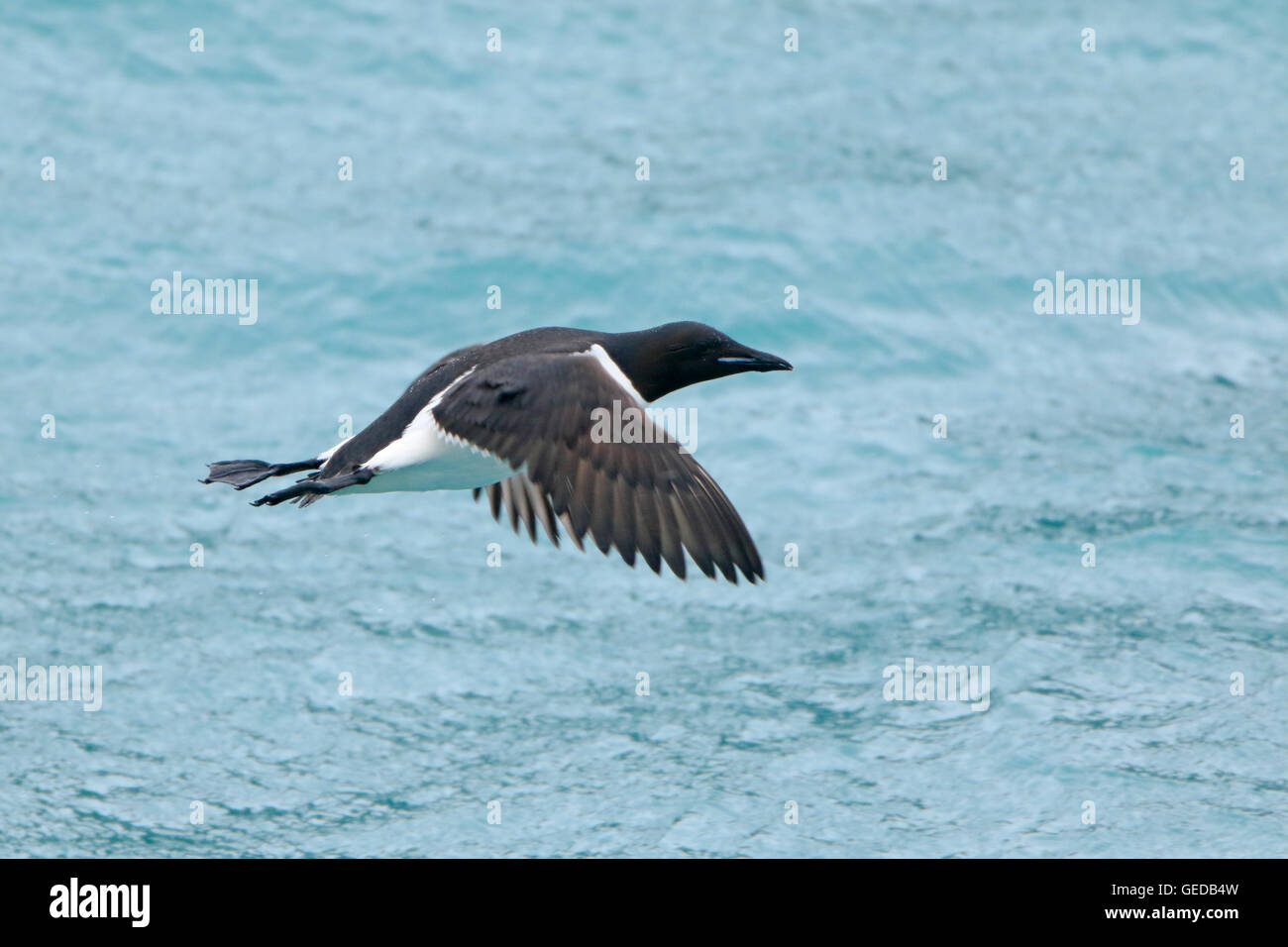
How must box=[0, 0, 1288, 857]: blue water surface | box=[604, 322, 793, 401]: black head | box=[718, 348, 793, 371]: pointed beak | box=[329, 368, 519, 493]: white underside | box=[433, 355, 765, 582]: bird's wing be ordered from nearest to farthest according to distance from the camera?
box=[433, 355, 765, 582]: bird's wing → box=[329, 368, 519, 493]: white underside → box=[718, 348, 793, 371]: pointed beak → box=[604, 322, 793, 401]: black head → box=[0, 0, 1288, 857]: blue water surface

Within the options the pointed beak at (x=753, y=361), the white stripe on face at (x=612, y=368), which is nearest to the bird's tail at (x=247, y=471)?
the white stripe on face at (x=612, y=368)

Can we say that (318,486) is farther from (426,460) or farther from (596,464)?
(596,464)

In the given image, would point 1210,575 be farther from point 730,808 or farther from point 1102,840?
point 730,808

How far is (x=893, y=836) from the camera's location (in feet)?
22.4

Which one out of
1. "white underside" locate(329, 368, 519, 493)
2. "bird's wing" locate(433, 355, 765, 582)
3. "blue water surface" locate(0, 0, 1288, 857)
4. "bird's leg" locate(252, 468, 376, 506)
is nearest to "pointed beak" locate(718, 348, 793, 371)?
"bird's wing" locate(433, 355, 765, 582)

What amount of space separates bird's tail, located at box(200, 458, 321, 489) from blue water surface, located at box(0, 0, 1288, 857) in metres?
1.53

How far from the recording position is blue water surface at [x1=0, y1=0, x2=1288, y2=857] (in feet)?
23.7

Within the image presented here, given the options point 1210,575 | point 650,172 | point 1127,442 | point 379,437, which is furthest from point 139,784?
Result: point 650,172

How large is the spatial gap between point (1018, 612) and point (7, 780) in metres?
4.92

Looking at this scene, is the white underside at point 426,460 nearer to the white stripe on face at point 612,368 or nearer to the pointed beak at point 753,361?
the white stripe on face at point 612,368

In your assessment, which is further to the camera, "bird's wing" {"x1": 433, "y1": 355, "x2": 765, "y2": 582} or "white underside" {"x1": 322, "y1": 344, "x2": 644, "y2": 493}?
"white underside" {"x1": 322, "y1": 344, "x2": 644, "y2": 493}

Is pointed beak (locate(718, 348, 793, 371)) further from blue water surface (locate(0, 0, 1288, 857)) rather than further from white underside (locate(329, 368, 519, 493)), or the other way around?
blue water surface (locate(0, 0, 1288, 857))

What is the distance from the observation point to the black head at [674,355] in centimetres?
643

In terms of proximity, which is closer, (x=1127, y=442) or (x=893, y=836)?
(x=893, y=836)
